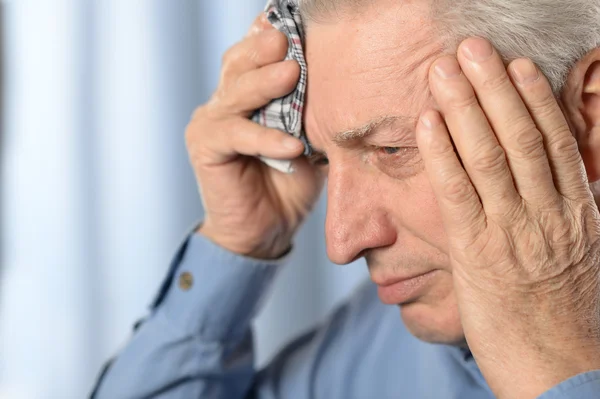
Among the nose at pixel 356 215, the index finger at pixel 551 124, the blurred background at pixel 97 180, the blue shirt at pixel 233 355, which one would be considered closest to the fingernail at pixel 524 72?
the index finger at pixel 551 124

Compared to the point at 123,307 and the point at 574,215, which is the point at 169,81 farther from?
the point at 574,215

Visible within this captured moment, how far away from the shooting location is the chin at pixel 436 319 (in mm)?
1120

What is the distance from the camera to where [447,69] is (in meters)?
0.92

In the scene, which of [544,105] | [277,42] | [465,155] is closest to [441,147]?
[465,155]

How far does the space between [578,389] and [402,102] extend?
42cm

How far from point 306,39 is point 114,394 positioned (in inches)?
31.2

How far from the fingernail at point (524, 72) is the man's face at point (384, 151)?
0.11m

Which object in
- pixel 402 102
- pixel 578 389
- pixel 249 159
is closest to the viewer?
pixel 578 389

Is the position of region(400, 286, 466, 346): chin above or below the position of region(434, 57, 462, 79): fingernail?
below

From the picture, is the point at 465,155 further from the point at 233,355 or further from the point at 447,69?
the point at 233,355

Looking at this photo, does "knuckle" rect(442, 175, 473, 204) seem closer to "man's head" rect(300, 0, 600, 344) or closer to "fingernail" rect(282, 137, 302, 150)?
"man's head" rect(300, 0, 600, 344)

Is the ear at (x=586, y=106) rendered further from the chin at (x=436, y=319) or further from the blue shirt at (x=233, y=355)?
the blue shirt at (x=233, y=355)

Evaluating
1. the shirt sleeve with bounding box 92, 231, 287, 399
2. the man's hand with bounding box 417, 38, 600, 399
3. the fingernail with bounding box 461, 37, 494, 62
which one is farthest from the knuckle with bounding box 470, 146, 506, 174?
the shirt sleeve with bounding box 92, 231, 287, 399

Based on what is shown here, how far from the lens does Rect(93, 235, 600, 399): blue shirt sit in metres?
1.45
